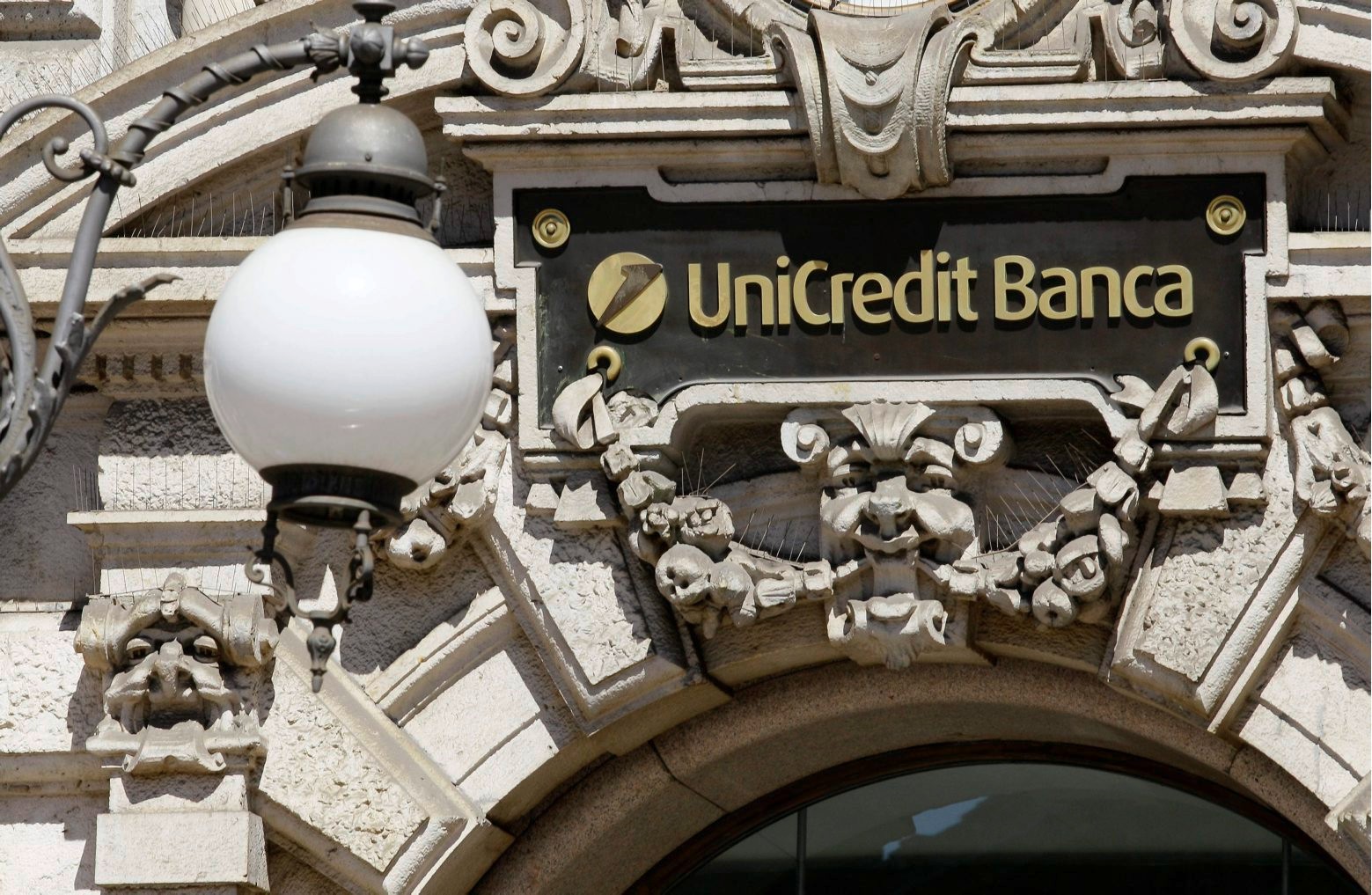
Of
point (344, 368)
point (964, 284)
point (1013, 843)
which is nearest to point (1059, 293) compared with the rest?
point (964, 284)

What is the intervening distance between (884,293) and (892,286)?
0.02m

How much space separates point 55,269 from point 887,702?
2078mm

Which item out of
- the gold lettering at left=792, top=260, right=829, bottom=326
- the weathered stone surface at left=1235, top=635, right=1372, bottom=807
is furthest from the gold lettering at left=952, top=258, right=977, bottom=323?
the weathered stone surface at left=1235, top=635, right=1372, bottom=807

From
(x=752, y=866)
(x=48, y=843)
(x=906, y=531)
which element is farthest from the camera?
(x=752, y=866)

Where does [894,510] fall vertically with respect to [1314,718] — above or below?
above

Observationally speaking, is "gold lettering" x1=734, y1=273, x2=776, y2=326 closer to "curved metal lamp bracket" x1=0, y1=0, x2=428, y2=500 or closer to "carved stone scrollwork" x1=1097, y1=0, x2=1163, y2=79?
"carved stone scrollwork" x1=1097, y1=0, x2=1163, y2=79

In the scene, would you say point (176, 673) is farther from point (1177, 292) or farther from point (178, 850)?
point (1177, 292)

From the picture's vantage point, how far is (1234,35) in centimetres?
532

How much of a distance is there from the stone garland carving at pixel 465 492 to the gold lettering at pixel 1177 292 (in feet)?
4.47

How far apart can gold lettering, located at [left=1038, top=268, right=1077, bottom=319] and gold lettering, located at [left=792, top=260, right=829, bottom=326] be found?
0.45 meters

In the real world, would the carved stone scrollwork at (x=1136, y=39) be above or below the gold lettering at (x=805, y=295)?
above

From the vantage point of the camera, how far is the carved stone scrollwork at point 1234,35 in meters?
5.29

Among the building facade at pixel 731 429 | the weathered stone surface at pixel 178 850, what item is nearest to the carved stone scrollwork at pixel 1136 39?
the building facade at pixel 731 429

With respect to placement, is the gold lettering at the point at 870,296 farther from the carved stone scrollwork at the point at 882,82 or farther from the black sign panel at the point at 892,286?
the carved stone scrollwork at the point at 882,82
